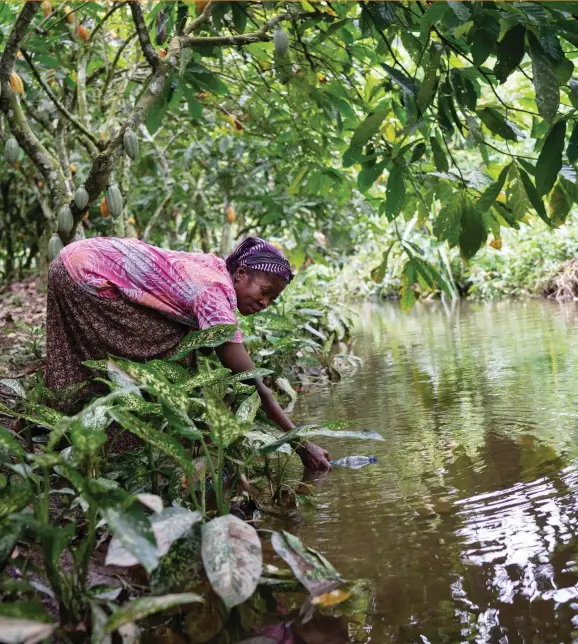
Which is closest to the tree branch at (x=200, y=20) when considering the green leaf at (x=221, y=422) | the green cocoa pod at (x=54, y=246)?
the green cocoa pod at (x=54, y=246)

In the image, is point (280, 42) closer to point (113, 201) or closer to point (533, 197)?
point (113, 201)

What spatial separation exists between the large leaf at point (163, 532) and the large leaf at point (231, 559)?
0.12ft

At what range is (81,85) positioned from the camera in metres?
3.89

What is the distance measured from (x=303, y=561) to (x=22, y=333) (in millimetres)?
3344

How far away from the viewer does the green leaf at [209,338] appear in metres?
1.73

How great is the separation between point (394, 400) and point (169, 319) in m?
1.19

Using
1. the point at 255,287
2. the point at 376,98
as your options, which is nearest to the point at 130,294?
the point at 255,287

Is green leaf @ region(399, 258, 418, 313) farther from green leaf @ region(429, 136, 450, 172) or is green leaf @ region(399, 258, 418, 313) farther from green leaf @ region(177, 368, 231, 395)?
green leaf @ region(177, 368, 231, 395)

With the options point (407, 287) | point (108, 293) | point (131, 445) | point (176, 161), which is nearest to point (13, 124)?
point (108, 293)

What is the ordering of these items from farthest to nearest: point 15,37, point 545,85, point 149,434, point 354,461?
1. point 15,37
2. point 354,461
3. point 545,85
4. point 149,434

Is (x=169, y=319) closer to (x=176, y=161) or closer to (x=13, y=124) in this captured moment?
(x=13, y=124)

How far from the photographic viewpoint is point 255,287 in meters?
2.22

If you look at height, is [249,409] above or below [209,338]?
below

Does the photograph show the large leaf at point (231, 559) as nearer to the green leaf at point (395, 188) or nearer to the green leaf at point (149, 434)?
the green leaf at point (149, 434)
